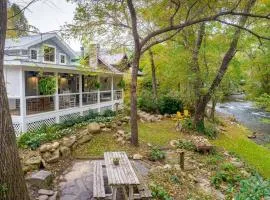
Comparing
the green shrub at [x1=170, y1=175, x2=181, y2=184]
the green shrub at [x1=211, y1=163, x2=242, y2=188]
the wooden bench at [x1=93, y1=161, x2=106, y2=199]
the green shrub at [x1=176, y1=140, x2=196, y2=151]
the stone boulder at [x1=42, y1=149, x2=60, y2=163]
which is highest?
the stone boulder at [x1=42, y1=149, x2=60, y2=163]

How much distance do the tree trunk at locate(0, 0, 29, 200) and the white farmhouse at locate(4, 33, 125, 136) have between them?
16.5 feet

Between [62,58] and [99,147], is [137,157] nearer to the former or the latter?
[99,147]

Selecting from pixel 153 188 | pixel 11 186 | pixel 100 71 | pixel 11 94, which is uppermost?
pixel 100 71

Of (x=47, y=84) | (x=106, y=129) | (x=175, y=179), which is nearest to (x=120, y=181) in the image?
(x=175, y=179)

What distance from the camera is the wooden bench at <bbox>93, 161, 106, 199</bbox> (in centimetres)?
586

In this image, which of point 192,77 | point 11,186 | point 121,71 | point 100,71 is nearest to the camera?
point 11,186

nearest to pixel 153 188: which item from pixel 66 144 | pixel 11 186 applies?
pixel 11 186

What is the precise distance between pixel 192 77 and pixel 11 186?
12.2 meters

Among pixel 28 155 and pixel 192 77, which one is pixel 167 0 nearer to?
pixel 192 77

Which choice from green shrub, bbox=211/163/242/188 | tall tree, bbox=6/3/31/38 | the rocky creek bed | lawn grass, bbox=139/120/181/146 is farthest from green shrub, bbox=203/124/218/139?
tall tree, bbox=6/3/31/38

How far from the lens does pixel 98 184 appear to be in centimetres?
643

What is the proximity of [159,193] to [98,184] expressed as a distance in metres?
1.40

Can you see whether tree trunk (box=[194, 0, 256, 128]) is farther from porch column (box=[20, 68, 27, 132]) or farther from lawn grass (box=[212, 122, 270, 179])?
porch column (box=[20, 68, 27, 132])

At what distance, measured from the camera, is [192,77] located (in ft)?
51.9
